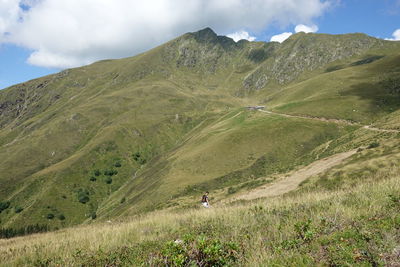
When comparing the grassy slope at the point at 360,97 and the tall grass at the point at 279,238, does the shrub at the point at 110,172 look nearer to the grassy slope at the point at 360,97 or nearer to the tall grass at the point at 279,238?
the grassy slope at the point at 360,97

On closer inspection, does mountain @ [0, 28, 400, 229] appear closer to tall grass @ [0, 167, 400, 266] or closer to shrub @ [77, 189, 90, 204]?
shrub @ [77, 189, 90, 204]

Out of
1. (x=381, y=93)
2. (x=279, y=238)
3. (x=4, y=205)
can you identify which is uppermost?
(x=381, y=93)

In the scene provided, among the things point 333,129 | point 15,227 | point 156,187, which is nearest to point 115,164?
point 15,227

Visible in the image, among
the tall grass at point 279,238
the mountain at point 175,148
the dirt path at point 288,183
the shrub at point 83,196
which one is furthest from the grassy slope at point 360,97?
the shrub at point 83,196

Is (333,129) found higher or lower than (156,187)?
higher

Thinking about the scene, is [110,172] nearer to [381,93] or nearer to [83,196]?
[83,196]

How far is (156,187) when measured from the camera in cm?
6022

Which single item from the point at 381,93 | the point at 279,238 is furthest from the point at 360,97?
the point at 279,238

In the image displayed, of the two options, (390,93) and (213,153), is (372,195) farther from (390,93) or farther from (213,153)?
(390,93)

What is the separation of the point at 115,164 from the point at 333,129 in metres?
93.9

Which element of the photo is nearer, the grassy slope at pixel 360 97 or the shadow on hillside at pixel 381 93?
the grassy slope at pixel 360 97

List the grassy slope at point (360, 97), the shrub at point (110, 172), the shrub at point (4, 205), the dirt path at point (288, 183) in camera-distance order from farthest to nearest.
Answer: the shrub at point (110, 172) → the shrub at point (4, 205) → the grassy slope at point (360, 97) → the dirt path at point (288, 183)

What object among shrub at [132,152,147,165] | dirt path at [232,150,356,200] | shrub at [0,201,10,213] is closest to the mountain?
shrub at [132,152,147,165]

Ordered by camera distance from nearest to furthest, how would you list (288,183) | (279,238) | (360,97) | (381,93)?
(279,238)
(288,183)
(381,93)
(360,97)
